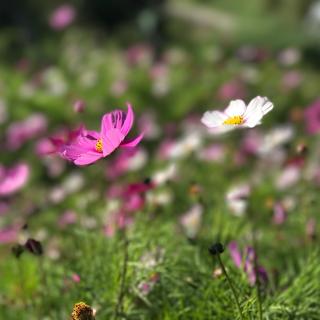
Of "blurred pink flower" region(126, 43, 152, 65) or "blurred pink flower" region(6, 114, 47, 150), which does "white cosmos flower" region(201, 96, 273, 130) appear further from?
"blurred pink flower" region(126, 43, 152, 65)

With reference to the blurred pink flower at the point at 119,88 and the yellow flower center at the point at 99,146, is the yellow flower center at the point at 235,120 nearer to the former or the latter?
the yellow flower center at the point at 99,146

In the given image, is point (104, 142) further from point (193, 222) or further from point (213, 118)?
point (193, 222)

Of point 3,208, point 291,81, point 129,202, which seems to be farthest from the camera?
point 291,81

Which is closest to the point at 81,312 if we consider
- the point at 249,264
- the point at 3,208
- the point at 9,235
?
the point at 249,264

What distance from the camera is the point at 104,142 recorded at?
43.0 inches

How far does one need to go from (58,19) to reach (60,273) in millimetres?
5512

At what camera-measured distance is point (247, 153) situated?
3.82 m

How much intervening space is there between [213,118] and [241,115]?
0.22 feet

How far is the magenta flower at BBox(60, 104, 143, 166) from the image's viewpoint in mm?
1081

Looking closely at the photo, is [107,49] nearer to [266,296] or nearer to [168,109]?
[168,109]

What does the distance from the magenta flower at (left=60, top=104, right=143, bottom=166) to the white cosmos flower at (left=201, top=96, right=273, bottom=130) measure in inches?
6.9

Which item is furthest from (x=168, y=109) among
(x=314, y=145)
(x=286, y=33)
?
(x=286, y=33)

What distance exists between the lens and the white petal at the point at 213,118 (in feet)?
4.10

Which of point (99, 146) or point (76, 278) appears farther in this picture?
point (76, 278)
